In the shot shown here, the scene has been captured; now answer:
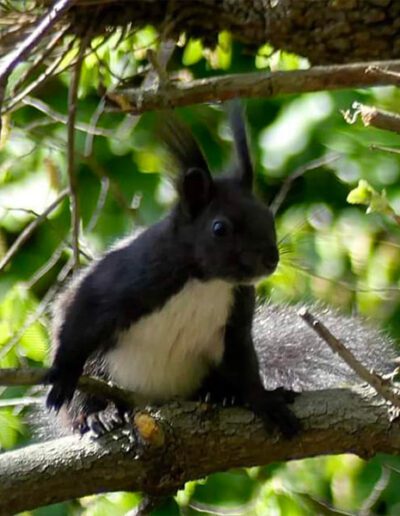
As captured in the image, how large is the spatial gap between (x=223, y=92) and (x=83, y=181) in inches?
50.1

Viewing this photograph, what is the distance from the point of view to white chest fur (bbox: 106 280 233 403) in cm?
305

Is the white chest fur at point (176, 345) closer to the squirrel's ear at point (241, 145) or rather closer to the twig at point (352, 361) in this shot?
the squirrel's ear at point (241, 145)

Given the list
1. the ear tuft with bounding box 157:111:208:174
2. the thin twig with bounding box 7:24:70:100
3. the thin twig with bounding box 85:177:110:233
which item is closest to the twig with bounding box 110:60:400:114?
the ear tuft with bounding box 157:111:208:174

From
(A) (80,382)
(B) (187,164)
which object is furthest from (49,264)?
(A) (80,382)

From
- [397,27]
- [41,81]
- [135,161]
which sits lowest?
[135,161]

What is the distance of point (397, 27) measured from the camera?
3439 millimetres

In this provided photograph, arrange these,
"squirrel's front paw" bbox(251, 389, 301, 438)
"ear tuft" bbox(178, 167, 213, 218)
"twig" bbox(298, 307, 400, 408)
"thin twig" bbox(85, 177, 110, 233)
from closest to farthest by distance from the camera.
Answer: "twig" bbox(298, 307, 400, 408)
"squirrel's front paw" bbox(251, 389, 301, 438)
"ear tuft" bbox(178, 167, 213, 218)
"thin twig" bbox(85, 177, 110, 233)

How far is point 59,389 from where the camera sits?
299 cm

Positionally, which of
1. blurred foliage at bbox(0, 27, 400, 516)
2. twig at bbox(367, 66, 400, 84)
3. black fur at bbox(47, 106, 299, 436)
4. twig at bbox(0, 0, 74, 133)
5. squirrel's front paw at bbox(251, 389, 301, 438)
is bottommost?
blurred foliage at bbox(0, 27, 400, 516)

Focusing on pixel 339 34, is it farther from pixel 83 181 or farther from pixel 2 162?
pixel 2 162

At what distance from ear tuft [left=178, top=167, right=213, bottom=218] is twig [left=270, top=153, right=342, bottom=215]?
66 cm

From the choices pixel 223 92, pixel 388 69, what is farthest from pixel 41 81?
pixel 388 69

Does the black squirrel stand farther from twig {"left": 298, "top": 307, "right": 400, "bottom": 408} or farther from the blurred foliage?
the blurred foliage

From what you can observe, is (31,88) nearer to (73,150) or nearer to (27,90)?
(27,90)
